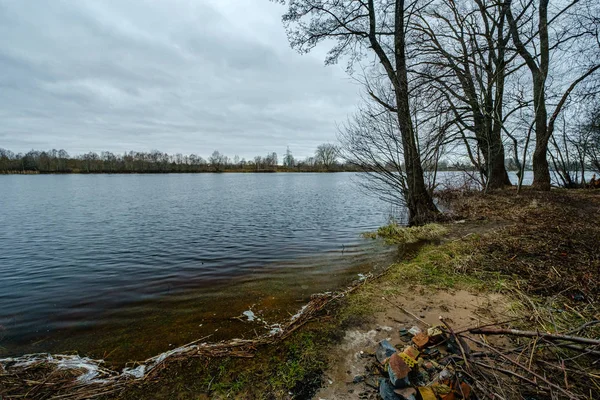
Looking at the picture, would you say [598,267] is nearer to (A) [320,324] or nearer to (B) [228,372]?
(A) [320,324]

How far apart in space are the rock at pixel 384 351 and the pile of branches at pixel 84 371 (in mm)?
1024

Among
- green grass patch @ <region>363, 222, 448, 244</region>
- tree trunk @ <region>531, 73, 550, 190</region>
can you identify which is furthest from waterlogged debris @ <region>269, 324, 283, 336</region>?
tree trunk @ <region>531, 73, 550, 190</region>

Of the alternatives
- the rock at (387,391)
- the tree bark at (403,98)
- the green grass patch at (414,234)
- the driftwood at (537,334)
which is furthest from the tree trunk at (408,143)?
the rock at (387,391)

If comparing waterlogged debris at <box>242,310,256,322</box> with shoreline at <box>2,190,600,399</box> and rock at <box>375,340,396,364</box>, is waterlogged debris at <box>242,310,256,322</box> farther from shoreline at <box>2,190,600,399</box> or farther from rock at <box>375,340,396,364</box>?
rock at <box>375,340,396,364</box>

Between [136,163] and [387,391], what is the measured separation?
105871 mm

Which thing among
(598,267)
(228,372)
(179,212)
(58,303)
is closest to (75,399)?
(228,372)

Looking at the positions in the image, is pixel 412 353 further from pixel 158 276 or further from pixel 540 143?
pixel 540 143

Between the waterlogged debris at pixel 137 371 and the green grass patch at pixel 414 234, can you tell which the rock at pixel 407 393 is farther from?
the green grass patch at pixel 414 234

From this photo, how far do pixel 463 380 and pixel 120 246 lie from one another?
10.1 metres

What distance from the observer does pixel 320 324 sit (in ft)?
10.5

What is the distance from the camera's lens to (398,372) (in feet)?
6.57

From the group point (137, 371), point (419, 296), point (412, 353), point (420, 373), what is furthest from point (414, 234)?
point (137, 371)

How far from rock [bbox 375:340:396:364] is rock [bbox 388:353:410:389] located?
302 mm

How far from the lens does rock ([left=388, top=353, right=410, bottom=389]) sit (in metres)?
1.98
